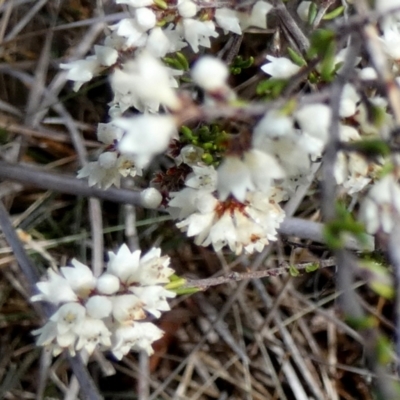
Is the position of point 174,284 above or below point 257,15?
below

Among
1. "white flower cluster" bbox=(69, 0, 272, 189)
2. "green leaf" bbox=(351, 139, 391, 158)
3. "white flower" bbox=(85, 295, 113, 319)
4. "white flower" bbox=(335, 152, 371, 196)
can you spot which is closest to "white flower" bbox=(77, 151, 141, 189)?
"white flower cluster" bbox=(69, 0, 272, 189)

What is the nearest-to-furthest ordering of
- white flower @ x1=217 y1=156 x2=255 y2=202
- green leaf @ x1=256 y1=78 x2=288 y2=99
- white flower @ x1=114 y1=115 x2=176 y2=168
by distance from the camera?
white flower @ x1=114 y1=115 x2=176 y2=168 < white flower @ x1=217 y1=156 x2=255 y2=202 < green leaf @ x1=256 y1=78 x2=288 y2=99

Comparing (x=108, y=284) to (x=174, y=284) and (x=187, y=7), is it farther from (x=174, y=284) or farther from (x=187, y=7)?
(x=187, y=7)

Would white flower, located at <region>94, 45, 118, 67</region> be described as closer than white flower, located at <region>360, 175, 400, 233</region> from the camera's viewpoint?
No

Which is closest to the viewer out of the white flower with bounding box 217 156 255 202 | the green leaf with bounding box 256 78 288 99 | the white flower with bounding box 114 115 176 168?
the white flower with bounding box 114 115 176 168

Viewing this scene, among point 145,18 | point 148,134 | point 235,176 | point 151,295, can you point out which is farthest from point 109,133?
point 148,134

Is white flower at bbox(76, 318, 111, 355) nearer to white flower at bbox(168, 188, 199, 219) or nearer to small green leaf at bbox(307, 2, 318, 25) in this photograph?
white flower at bbox(168, 188, 199, 219)
